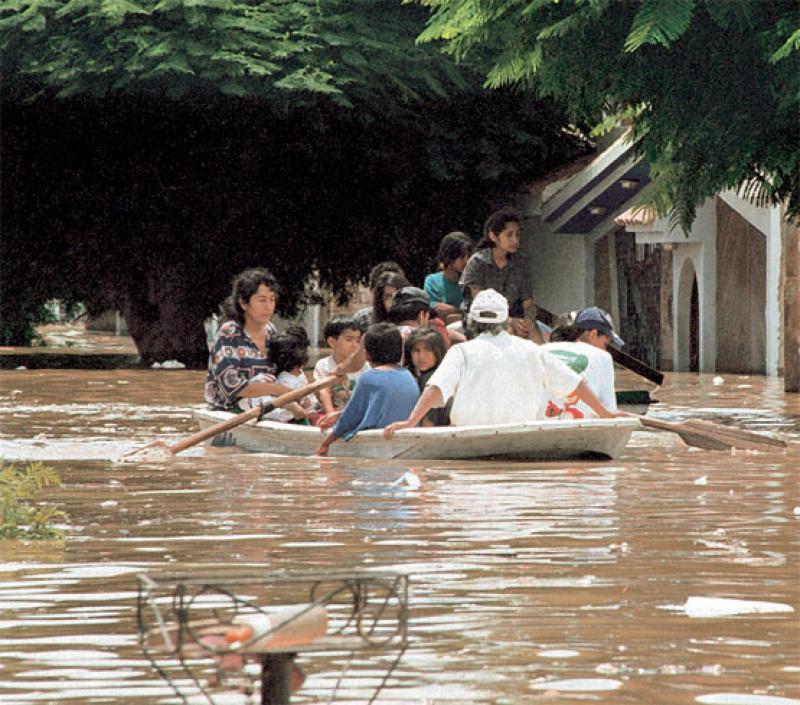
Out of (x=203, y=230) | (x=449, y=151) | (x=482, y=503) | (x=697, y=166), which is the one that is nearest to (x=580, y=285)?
(x=449, y=151)

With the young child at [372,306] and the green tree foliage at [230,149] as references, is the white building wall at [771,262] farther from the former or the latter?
the young child at [372,306]

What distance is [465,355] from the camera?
585 inches

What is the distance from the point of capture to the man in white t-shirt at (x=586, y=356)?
15.8 m

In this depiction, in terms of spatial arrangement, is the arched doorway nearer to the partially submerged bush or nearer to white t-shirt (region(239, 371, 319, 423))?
white t-shirt (region(239, 371, 319, 423))

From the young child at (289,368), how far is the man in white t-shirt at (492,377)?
1.75m

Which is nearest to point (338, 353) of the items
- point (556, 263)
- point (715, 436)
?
point (715, 436)

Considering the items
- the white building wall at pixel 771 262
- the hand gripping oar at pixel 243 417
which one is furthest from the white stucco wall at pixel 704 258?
the hand gripping oar at pixel 243 417

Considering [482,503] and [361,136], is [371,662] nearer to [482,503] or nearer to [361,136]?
[482,503]

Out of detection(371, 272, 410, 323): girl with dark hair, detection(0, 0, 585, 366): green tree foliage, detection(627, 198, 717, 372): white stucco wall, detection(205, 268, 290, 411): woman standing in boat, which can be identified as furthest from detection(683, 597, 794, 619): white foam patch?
detection(627, 198, 717, 372): white stucco wall

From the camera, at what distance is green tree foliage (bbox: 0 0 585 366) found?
32.5m

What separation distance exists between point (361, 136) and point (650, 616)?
28594 millimetres

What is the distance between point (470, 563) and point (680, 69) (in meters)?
9.74

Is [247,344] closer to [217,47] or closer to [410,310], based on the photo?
[410,310]

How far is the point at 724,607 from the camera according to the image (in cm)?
786
